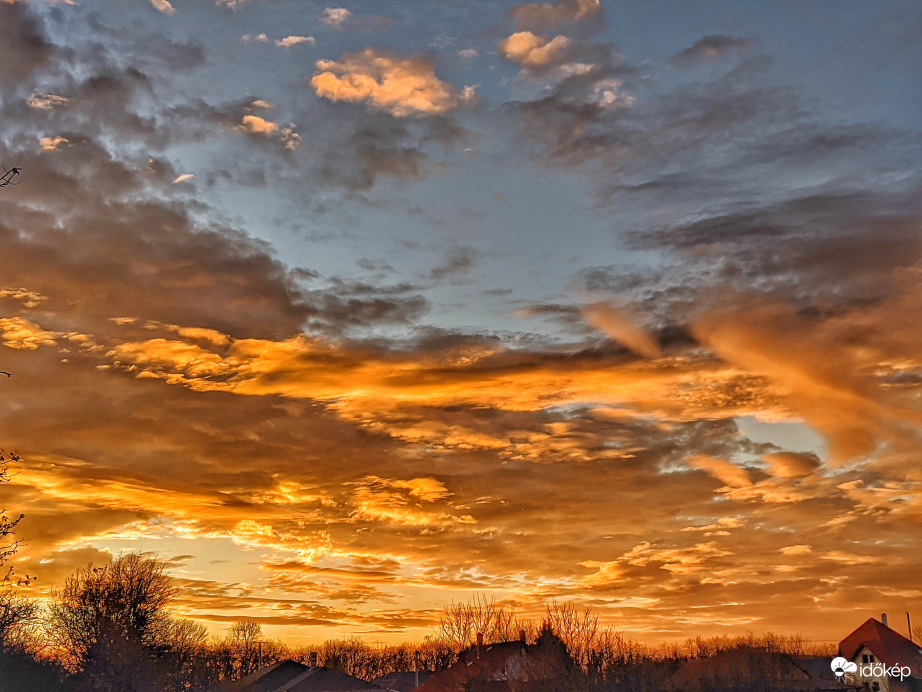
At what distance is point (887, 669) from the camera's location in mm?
112500

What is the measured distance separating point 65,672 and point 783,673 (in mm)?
78013

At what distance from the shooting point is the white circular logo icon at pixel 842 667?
117 m

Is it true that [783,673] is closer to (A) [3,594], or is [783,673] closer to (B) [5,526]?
(A) [3,594]

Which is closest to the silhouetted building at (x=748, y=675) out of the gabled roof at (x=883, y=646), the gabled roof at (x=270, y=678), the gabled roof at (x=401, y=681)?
the gabled roof at (x=883, y=646)

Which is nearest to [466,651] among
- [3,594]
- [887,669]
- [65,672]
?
[65,672]

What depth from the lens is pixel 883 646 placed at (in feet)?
392

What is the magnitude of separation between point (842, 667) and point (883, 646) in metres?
6.88

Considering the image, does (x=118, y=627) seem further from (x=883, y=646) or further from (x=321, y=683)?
(x=883, y=646)

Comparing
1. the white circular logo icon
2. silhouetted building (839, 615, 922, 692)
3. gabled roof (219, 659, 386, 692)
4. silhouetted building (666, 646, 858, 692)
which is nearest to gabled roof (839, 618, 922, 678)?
silhouetted building (839, 615, 922, 692)

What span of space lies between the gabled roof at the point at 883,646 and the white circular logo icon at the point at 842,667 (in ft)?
10.0

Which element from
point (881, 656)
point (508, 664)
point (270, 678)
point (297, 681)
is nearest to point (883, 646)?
point (881, 656)

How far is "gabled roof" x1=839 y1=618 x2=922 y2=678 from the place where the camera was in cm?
11469

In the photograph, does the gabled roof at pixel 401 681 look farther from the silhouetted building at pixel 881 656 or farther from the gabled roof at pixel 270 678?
the silhouetted building at pixel 881 656

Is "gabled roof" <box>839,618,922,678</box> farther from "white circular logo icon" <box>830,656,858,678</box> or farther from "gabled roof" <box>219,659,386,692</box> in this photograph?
"gabled roof" <box>219,659,386,692</box>
